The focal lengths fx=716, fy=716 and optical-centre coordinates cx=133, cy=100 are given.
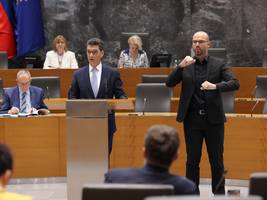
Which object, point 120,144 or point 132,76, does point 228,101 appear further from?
point 132,76

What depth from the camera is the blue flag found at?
44.2ft

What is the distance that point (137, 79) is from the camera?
11.1 metres

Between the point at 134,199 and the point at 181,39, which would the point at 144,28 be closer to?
the point at 181,39

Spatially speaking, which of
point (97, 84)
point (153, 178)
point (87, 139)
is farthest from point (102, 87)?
point (153, 178)

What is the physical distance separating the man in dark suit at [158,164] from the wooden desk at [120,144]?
4.47 meters

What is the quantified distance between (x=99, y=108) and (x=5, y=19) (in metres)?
7.66

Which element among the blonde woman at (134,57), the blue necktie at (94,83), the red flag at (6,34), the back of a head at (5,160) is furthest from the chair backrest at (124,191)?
the red flag at (6,34)

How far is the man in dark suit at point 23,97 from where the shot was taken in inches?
340

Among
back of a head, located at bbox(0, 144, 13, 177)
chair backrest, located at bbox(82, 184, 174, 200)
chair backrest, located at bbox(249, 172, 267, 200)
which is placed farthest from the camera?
chair backrest, located at bbox(249, 172, 267, 200)

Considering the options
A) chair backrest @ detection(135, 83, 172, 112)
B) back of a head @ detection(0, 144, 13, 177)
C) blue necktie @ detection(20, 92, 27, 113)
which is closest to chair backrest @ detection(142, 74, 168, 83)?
chair backrest @ detection(135, 83, 172, 112)

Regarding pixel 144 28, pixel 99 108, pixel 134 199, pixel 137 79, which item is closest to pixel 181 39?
pixel 144 28

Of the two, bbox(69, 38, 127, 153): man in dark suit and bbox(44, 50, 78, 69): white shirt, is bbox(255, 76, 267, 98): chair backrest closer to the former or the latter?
bbox(44, 50, 78, 69): white shirt

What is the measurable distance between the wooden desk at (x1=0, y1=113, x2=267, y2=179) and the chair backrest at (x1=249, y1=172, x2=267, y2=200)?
4.37m

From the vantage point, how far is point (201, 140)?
22.6ft
